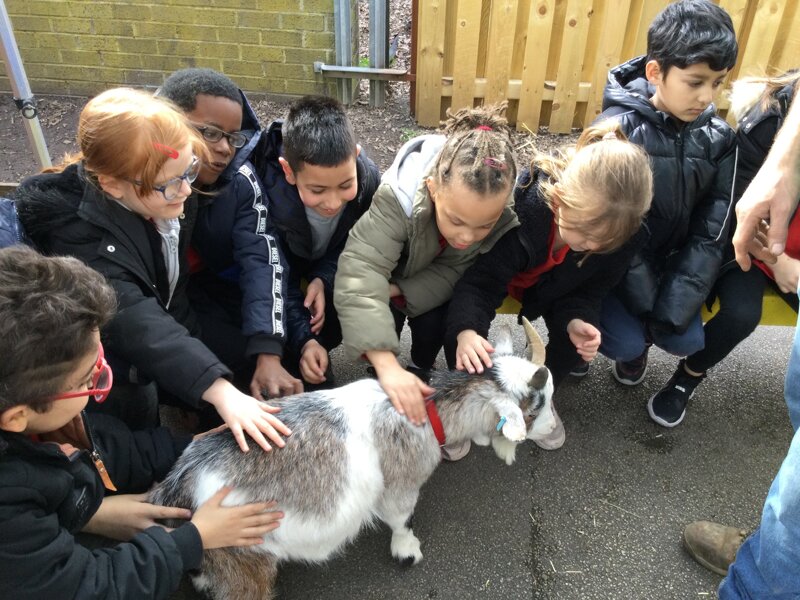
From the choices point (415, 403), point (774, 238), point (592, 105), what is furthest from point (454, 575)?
point (592, 105)

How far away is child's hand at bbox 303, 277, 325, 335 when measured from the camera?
309 cm

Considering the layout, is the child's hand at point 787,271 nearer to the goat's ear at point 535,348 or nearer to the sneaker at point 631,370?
the sneaker at point 631,370

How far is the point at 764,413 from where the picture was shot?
3.49 meters

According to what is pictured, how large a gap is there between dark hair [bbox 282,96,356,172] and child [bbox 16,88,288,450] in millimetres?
479

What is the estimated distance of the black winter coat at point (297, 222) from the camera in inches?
117

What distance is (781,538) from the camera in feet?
5.71

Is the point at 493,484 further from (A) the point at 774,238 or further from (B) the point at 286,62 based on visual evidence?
(B) the point at 286,62

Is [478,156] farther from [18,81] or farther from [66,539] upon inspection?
[18,81]

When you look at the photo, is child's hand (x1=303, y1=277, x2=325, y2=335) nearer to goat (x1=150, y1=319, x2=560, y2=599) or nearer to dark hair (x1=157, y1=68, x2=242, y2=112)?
goat (x1=150, y1=319, x2=560, y2=599)

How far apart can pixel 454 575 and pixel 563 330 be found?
1286 millimetres

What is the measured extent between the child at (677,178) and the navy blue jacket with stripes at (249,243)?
1705 mm

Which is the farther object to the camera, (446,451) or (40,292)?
(446,451)

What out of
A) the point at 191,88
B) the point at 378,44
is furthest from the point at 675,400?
the point at 378,44

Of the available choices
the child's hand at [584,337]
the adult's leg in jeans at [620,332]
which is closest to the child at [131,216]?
the child's hand at [584,337]
